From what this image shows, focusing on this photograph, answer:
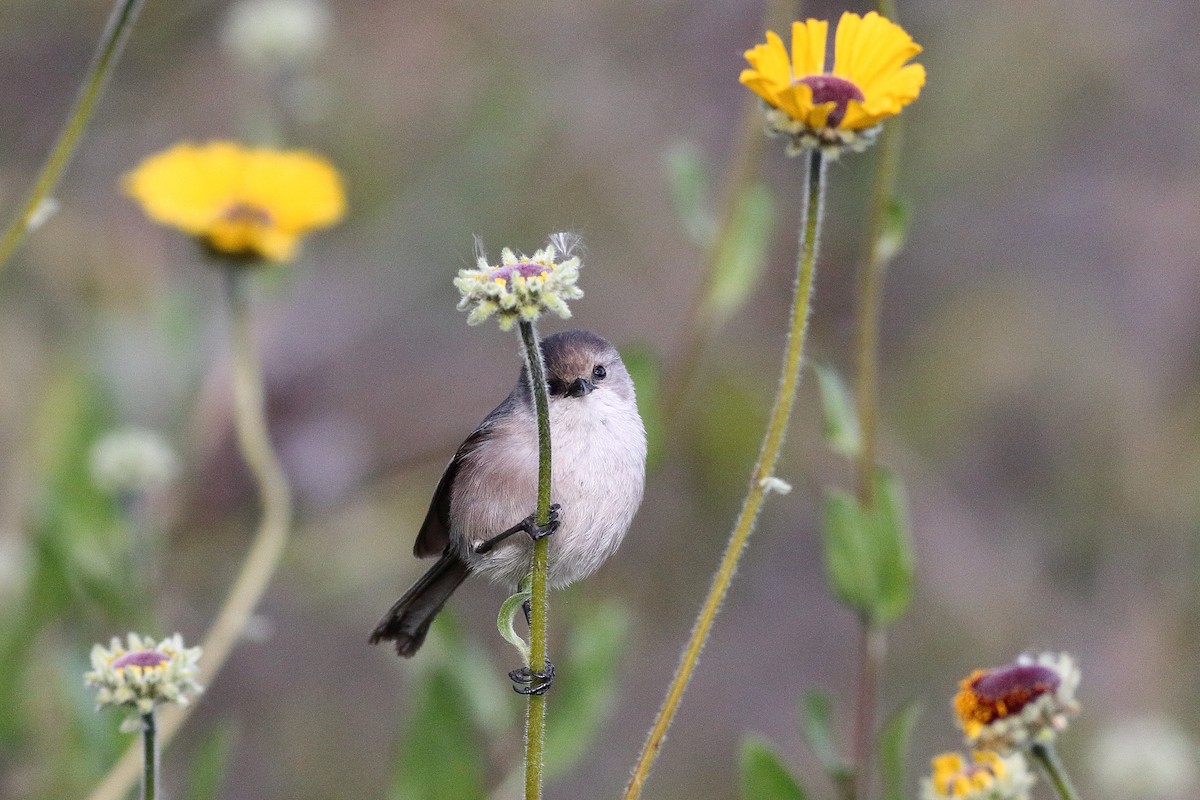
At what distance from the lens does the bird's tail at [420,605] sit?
3.31 meters

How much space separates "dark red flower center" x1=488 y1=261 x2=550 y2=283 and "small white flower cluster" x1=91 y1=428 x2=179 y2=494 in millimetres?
2907

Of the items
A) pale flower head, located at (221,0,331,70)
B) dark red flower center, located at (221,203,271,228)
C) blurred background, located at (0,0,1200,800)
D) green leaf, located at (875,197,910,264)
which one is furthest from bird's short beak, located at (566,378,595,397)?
pale flower head, located at (221,0,331,70)

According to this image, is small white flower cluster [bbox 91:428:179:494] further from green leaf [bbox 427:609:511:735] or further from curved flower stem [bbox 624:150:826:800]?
curved flower stem [bbox 624:150:826:800]

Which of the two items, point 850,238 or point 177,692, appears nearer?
point 177,692

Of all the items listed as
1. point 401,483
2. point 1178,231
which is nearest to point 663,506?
point 401,483

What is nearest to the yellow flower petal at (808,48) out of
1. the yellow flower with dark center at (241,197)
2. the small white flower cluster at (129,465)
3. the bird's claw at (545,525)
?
the bird's claw at (545,525)

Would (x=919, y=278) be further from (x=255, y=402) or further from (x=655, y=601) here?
(x=255, y=402)

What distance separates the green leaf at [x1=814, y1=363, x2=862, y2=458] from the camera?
3198mm

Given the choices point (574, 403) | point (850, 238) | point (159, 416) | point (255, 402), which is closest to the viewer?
point (574, 403)

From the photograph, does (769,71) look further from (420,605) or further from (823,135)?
(420,605)

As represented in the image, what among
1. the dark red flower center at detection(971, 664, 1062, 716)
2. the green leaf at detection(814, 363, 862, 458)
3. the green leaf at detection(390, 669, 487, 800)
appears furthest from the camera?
the green leaf at detection(390, 669, 487, 800)

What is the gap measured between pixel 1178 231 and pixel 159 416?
5.51 m

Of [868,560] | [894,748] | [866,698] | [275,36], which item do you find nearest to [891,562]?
[868,560]

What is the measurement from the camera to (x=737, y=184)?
14.3ft
